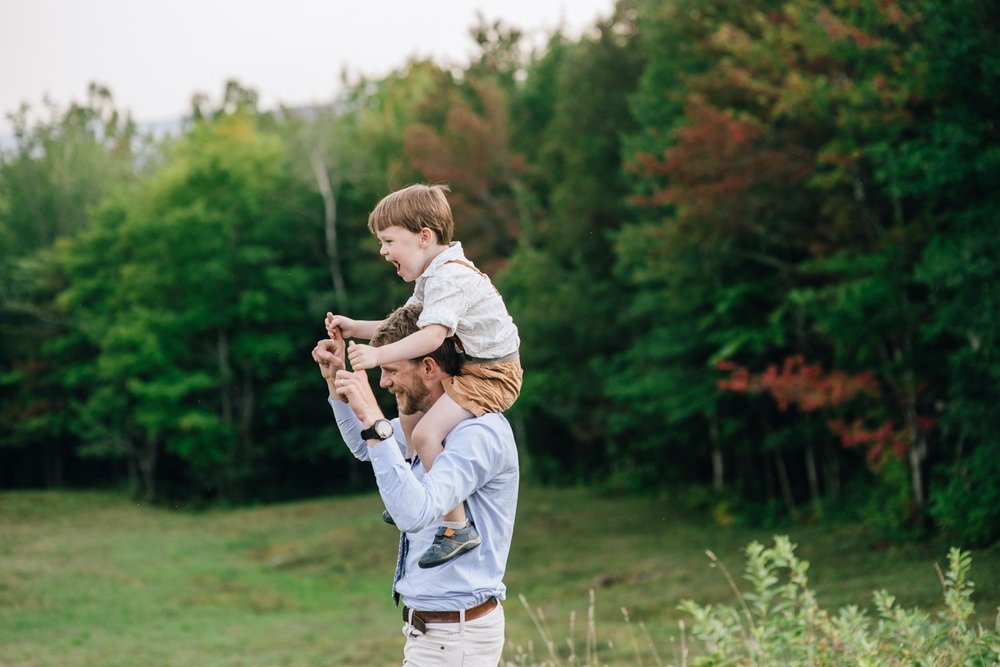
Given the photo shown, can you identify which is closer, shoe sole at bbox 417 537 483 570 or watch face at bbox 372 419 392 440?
watch face at bbox 372 419 392 440

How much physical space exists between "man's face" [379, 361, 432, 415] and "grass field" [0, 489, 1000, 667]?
4.26 m

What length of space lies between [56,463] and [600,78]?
28537mm

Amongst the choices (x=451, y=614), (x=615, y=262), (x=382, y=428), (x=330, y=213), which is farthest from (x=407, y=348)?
(x=330, y=213)

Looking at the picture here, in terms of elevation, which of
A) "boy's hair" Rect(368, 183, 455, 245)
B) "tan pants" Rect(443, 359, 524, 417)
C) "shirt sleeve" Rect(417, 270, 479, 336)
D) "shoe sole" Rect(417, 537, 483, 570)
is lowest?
"shoe sole" Rect(417, 537, 483, 570)

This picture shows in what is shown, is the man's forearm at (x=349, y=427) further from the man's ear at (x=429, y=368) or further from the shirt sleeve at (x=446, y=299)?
the shirt sleeve at (x=446, y=299)

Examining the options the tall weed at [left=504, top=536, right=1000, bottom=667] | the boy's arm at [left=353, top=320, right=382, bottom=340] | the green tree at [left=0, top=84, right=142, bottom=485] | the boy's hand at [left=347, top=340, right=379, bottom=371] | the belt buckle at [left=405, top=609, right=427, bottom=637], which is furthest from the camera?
the green tree at [left=0, top=84, right=142, bottom=485]

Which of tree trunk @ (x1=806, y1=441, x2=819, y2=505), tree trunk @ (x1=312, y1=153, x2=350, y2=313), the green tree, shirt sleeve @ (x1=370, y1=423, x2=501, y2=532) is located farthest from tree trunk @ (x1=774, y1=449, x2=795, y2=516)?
the green tree

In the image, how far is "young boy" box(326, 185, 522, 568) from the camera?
3.19m

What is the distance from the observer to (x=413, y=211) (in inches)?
135

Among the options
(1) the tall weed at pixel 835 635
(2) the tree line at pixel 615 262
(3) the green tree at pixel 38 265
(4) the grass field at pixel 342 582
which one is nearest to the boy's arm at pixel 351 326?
(1) the tall weed at pixel 835 635

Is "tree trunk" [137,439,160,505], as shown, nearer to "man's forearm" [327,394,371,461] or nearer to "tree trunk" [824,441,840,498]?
"tree trunk" [824,441,840,498]

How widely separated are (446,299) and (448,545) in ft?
2.38

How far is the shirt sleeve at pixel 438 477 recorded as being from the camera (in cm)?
288

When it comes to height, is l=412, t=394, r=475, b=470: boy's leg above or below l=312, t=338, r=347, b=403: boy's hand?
below
